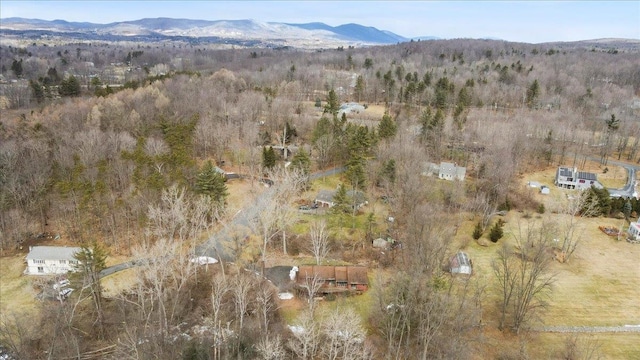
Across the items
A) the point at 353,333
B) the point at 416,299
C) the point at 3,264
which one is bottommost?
the point at 3,264

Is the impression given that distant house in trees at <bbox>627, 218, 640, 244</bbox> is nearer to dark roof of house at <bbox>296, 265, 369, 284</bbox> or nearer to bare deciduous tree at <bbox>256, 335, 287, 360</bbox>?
dark roof of house at <bbox>296, 265, 369, 284</bbox>

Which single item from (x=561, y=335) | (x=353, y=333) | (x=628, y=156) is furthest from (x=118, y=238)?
(x=628, y=156)

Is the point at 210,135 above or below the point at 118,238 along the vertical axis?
above

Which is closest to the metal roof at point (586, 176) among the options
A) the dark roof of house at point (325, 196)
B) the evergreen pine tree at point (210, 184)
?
the dark roof of house at point (325, 196)

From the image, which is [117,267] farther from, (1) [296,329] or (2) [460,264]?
(2) [460,264]

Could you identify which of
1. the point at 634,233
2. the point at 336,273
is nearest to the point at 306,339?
the point at 336,273

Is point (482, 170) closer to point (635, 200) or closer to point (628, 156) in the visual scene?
point (635, 200)

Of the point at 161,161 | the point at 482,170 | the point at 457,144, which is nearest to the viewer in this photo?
the point at 161,161
